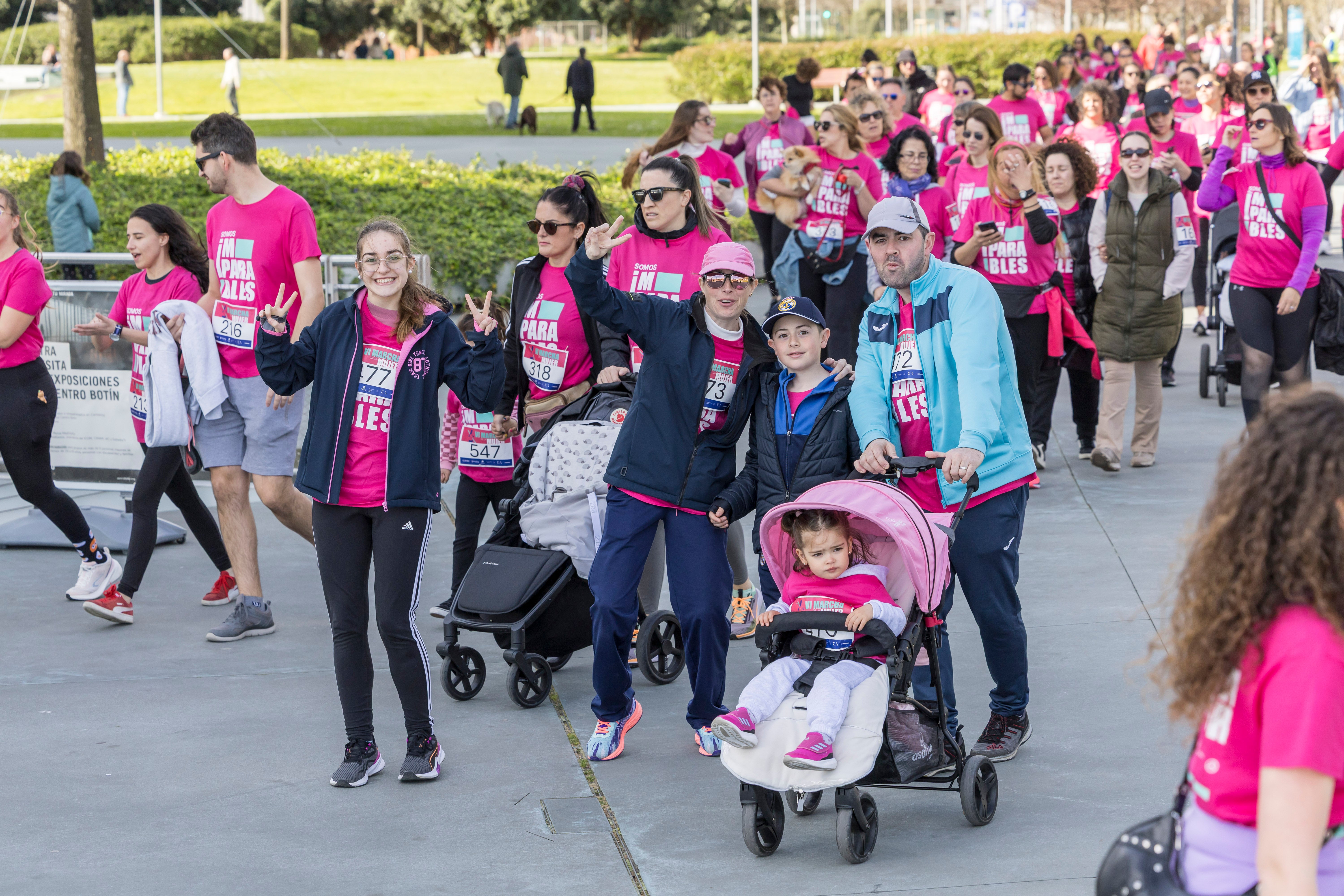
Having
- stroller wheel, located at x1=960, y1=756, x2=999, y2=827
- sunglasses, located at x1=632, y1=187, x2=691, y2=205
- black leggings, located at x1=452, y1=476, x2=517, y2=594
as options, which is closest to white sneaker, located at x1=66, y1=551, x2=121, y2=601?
black leggings, located at x1=452, y1=476, x2=517, y2=594

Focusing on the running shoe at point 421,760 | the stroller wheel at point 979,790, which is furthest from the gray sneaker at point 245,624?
the stroller wheel at point 979,790

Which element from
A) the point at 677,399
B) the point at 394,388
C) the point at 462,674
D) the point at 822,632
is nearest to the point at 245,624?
the point at 462,674

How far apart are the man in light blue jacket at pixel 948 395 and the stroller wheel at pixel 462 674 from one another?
6.40 ft

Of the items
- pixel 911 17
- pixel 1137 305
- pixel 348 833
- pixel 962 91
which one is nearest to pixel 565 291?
pixel 348 833

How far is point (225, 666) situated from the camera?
6.40 metres

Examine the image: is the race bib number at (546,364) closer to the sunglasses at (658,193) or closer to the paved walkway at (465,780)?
the sunglasses at (658,193)

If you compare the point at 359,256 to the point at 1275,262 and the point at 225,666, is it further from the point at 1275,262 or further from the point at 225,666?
the point at 1275,262

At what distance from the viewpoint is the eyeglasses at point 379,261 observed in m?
5.14

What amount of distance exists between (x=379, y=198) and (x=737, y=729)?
35.5 ft

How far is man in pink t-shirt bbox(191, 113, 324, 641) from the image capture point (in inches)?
255

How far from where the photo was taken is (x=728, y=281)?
5.18 meters

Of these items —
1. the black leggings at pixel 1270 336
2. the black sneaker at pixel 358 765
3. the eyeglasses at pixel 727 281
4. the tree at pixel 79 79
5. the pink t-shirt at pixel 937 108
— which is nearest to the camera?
the black sneaker at pixel 358 765

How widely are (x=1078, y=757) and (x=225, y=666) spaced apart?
3.58 m

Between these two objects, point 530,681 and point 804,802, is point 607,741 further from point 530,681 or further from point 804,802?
point 804,802
